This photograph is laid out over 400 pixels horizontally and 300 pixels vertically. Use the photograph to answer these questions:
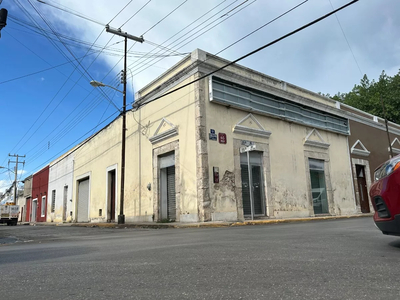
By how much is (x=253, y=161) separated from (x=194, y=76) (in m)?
4.91

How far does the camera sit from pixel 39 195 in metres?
36.2

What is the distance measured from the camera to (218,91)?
13.9 m

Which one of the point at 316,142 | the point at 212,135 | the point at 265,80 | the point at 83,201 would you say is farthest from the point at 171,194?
the point at 83,201

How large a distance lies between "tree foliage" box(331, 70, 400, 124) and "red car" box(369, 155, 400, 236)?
3292 centimetres

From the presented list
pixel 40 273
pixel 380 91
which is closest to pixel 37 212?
pixel 40 273

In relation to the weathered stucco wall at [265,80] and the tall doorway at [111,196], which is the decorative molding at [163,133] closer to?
the weathered stucco wall at [265,80]

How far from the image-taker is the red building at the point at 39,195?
33.9 m

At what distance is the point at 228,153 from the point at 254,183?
2298 mm

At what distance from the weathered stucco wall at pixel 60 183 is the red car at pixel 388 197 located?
25460mm

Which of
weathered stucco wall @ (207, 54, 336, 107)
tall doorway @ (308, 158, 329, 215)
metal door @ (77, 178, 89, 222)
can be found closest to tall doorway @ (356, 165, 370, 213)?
tall doorway @ (308, 158, 329, 215)

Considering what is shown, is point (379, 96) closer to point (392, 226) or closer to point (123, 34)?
point (123, 34)

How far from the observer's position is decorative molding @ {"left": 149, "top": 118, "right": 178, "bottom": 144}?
559 inches

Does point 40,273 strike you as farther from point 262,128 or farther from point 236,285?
point 262,128

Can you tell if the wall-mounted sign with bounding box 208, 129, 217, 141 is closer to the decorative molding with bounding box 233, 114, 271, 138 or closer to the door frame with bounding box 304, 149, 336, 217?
the decorative molding with bounding box 233, 114, 271, 138
